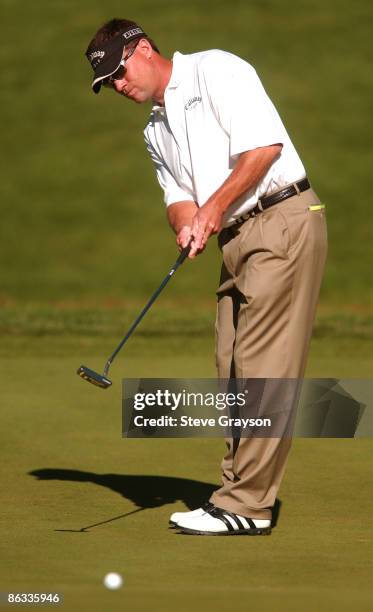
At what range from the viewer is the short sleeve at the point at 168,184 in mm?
5004

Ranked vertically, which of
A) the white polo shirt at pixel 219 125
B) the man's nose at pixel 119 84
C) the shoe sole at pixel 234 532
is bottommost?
the shoe sole at pixel 234 532

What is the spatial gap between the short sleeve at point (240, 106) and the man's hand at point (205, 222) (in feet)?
0.64

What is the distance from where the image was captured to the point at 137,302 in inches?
470

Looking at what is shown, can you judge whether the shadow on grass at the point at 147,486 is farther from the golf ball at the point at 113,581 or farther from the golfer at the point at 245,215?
the golf ball at the point at 113,581

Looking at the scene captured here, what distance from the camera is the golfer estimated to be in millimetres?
4625

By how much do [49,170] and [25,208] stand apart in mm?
936

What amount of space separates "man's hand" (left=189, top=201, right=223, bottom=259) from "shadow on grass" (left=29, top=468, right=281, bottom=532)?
95 centimetres

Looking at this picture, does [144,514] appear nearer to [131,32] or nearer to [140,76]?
[140,76]

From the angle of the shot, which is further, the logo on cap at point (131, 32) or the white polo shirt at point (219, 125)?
the logo on cap at point (131, 32)

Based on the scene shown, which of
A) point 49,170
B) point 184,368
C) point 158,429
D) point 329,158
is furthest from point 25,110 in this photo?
point 158,429

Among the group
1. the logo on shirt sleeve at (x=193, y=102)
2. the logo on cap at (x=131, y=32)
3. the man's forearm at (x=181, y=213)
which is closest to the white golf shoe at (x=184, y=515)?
the man's forearm at (x=181, y=213)

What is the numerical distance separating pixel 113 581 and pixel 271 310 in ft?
4.26

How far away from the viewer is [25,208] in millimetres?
14758

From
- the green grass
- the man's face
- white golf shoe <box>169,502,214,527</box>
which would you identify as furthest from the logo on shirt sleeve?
the green grass
